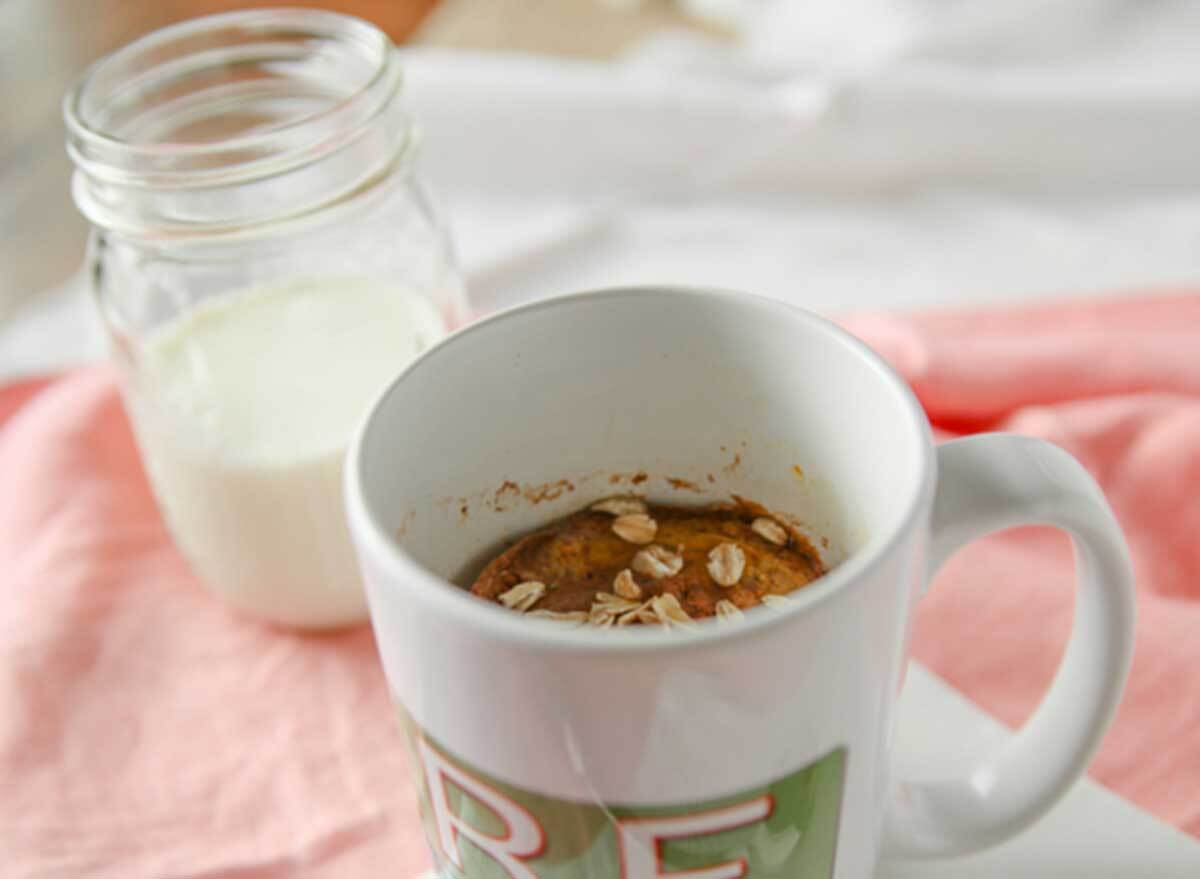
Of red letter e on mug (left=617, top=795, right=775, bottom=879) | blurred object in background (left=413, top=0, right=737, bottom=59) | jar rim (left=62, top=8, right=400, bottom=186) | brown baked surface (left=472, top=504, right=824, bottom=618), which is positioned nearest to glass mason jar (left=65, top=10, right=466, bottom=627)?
jar rim (left=62, top=8, right=400, bottom=186)

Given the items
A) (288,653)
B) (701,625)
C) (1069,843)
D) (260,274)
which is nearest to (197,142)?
(260,274)

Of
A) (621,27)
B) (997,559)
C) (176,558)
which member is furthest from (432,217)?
(621,27)

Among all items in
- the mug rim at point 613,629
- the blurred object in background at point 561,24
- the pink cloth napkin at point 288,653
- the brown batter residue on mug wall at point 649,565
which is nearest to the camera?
the mug rim at point 613,629

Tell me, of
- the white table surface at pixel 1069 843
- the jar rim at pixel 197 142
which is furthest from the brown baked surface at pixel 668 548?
the jar rim at pixel 197 142

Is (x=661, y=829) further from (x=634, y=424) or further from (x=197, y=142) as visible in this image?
(x=197, y=142)

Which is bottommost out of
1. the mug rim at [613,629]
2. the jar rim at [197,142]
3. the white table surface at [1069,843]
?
the white table surface at [1069,843]

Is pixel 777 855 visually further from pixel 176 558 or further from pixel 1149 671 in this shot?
pixel 176 558

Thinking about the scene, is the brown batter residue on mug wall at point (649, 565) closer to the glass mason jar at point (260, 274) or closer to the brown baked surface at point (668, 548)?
the brown baked surface at point (668, 548)
